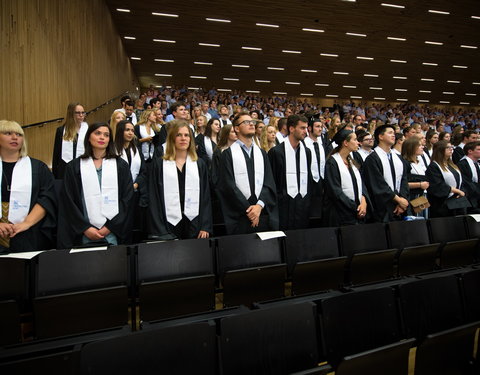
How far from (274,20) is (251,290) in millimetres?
12303

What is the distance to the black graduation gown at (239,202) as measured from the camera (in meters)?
3.53

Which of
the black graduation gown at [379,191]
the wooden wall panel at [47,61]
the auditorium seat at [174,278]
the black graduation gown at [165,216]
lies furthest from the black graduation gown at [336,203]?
the wooden wall panel at [47,61]

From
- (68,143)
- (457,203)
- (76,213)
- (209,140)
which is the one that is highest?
(209,140)

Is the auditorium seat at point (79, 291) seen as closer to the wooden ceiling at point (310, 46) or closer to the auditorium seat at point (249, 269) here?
the auditorium seat at point (249, 269)

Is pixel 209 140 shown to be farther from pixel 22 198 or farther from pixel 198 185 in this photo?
pixel 22 198

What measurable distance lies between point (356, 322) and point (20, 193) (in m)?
2.82

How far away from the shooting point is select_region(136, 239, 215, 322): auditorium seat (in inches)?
95.0

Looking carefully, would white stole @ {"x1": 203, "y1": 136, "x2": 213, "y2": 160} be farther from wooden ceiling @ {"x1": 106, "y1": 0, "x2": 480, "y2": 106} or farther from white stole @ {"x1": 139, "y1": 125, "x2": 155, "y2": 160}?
wooden ceiling @ {"x1": 106, "y1": 0, "x2": 480, "y2": 106}

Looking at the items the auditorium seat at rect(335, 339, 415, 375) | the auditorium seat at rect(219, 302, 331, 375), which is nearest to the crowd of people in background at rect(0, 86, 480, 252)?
the auditorium seat at rect(219, 302, 331, 375)

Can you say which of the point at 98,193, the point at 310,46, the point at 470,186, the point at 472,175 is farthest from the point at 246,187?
the point at 310,46

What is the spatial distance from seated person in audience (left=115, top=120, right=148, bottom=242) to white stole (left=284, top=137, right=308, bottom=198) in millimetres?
1809

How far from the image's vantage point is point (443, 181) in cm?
469

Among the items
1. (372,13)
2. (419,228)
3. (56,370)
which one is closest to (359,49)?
(372,13)

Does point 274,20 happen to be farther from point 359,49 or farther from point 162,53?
point 162,53
